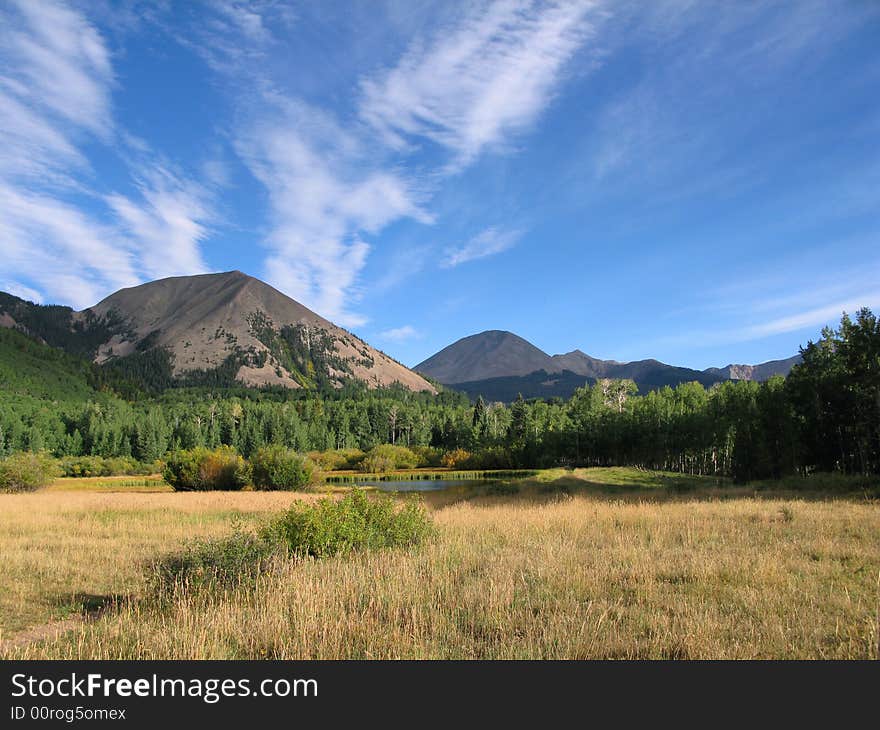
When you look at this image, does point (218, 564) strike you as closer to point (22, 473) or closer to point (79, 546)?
point (79, 546)

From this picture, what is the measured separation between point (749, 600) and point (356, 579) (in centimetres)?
643

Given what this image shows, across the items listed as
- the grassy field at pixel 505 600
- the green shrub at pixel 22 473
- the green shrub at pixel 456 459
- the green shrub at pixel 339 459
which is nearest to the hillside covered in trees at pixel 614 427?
the green shrub at pixel 456 459

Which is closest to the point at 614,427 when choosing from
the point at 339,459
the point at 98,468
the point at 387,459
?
the point at 387,459

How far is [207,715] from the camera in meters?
4.66

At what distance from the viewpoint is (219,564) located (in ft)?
35.5

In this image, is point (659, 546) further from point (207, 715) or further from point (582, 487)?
point (582, 487)

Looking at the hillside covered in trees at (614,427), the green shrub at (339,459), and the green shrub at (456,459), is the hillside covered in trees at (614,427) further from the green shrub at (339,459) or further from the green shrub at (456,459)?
the green shrub at (339,459)

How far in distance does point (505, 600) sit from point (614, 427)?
90410 mm

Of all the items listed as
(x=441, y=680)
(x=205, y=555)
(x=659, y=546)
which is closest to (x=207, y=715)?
(x=441, y=680)

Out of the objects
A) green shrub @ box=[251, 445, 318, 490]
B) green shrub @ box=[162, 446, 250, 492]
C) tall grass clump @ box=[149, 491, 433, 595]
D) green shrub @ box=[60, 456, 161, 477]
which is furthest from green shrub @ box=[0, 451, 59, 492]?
green shrub @ box=[60, 456, 161, 477]

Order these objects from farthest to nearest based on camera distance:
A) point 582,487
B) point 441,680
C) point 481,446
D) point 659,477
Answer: point 481,446 → point 659,477 → point 582,487 → point 441,680

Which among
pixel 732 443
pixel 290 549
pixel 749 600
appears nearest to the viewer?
pixel 749 600

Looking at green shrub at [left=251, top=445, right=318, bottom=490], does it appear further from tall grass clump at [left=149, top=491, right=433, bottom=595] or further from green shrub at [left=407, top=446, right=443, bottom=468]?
green shrub at [left=407, top=446, right=443, bottom=468]

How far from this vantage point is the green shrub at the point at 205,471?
55156 millimetres
